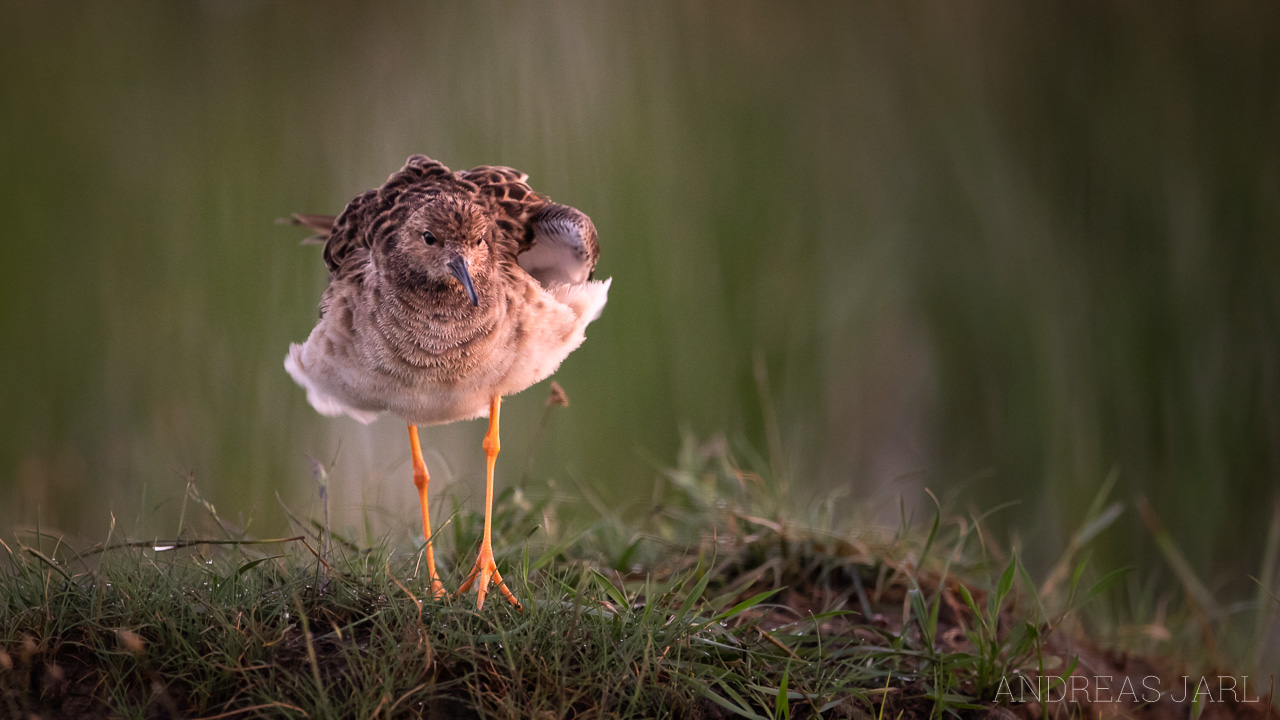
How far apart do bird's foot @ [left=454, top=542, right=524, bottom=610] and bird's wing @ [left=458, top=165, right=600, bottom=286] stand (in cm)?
82

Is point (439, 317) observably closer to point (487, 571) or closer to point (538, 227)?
point (538, 227)

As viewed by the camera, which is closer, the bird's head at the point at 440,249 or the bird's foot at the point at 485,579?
the bird's foot at the point at 485,579

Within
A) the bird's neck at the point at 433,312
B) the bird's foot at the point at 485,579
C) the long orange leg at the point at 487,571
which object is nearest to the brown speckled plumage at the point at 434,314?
the bird's neck at the point at 433,312

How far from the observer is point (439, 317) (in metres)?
2.20

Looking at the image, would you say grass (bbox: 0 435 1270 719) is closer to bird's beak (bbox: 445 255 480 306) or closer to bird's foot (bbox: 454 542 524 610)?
bird's foot (bbox: 454 542 524 610)

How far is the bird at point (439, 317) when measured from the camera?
218cm

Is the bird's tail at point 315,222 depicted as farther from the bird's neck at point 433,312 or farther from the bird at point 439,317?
the bird's neck at point 433,312

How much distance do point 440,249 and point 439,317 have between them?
167 millimetres

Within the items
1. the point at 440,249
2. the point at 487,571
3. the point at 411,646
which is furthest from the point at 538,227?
the point at 411,646

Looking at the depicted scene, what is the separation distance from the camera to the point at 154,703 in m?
1.69

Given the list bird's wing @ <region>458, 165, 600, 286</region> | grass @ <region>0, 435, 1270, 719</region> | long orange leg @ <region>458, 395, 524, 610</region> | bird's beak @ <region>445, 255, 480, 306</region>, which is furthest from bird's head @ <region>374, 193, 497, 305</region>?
grass @ <region>0, 435, 1270, 719</region>

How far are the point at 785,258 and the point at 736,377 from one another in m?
0.66

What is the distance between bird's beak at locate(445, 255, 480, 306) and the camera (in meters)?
2.10

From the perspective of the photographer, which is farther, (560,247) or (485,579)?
(560,247)
